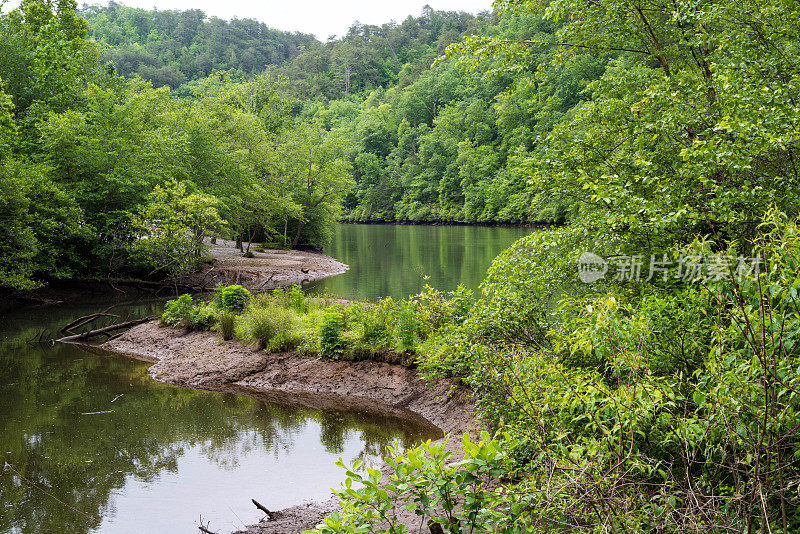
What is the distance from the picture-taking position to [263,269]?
30.0m

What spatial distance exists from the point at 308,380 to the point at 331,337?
108 cm

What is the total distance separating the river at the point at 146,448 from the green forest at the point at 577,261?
129cm

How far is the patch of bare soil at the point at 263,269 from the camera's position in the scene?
2712cm

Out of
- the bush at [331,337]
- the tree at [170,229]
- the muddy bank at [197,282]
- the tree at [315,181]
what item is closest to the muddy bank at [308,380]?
the bush at [331,337]

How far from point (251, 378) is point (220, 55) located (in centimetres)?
16051

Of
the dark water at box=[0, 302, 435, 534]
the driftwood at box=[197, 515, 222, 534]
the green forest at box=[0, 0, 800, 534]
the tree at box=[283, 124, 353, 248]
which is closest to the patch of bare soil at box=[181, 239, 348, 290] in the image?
the green forest at box=[0, 0, 800, 534]

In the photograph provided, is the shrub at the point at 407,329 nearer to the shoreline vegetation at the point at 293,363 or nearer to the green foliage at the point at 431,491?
the shoreline vegetation at the point at 293,363

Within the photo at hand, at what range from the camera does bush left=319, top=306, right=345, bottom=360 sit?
12903 millimetres

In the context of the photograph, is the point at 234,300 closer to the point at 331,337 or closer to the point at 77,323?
the point at 331,337

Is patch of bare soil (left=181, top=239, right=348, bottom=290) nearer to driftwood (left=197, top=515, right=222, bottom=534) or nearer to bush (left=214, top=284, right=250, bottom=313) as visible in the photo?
bush (left=214, top=284, right=250, bottom=313)

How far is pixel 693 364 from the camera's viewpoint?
15.3 feet

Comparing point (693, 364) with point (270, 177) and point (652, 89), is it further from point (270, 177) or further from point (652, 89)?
point (270, 177)

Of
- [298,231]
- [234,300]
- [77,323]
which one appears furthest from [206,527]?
[298,231]

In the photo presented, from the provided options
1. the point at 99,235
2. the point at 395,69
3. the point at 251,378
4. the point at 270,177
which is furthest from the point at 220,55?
the point at 251,378
